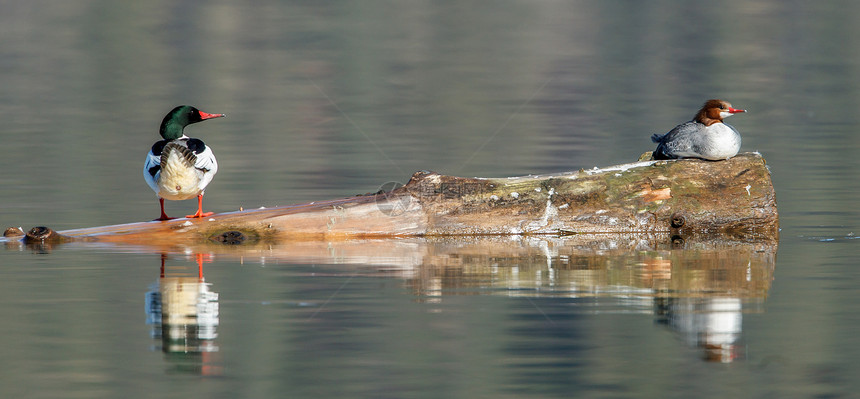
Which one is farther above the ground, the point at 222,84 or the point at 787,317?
the point at 222,84

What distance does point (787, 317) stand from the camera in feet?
27.5

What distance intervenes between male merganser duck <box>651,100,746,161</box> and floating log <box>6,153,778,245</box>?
0.12 meters

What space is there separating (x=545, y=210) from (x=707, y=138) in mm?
1768

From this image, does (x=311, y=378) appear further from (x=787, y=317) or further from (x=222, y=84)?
(x=222, y=84)

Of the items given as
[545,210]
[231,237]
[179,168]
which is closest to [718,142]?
[545,210]

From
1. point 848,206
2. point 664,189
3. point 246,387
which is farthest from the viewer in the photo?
point 848,206

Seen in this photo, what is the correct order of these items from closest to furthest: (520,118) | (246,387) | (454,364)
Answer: (246,387)
(454,364)
(520,118)

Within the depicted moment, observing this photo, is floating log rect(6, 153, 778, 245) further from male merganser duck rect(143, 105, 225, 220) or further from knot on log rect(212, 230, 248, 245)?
male merganser duck rect(143, 105, 225, 220)

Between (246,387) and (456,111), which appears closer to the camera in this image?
(246,387)

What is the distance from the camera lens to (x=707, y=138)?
11.9 metres

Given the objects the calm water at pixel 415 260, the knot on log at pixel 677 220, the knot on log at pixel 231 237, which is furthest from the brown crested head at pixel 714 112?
the knot on log at pixel 231 237

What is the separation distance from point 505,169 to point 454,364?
431 inches

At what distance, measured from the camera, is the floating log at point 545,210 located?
474 inches

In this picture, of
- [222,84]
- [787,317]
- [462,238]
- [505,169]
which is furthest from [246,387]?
[222,84]
